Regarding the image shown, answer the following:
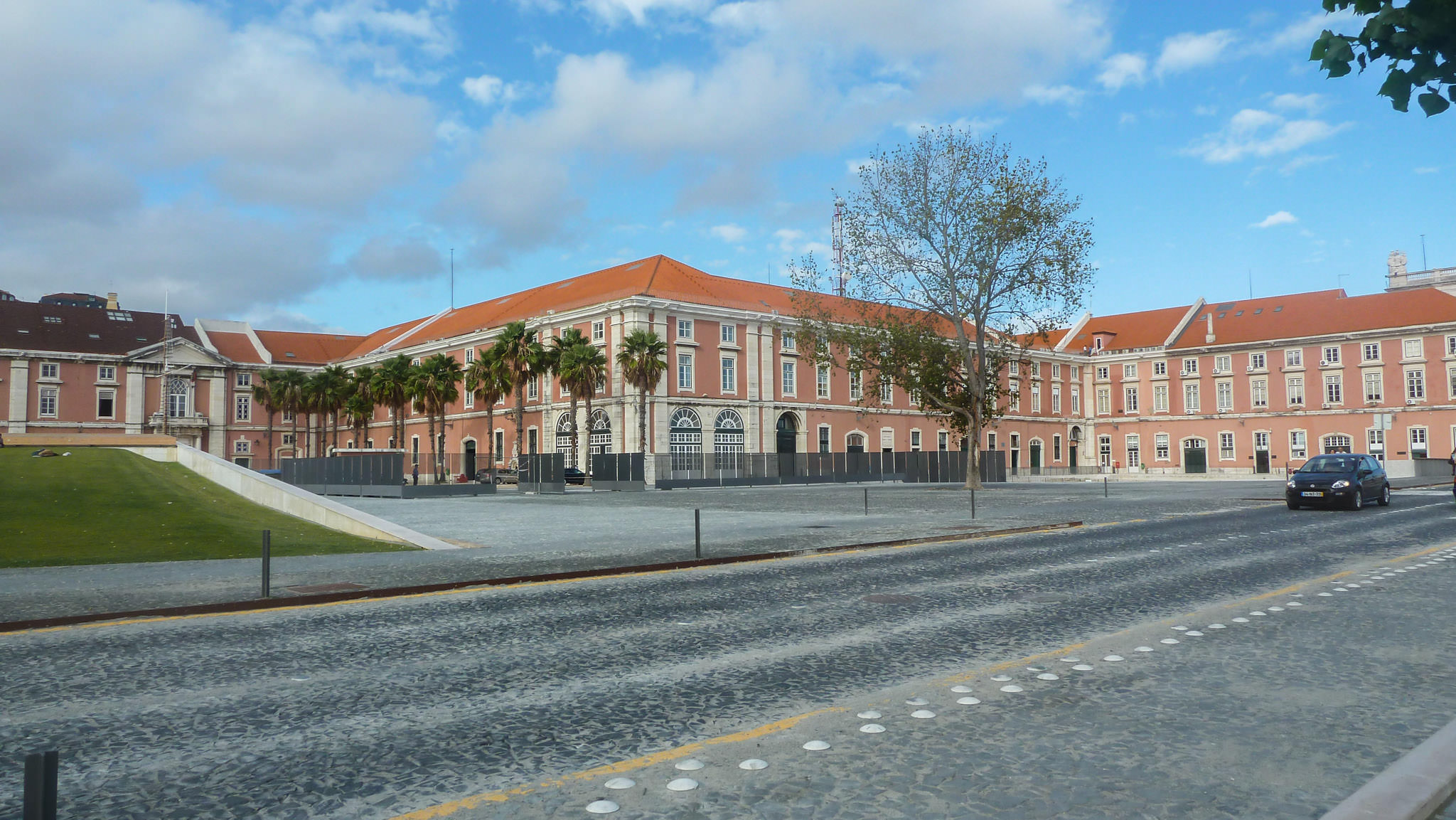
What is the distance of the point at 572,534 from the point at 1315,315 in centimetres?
7872

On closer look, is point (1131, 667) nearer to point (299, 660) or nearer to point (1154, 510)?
point (299, 660)

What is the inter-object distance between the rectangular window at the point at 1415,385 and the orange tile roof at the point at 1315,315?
3.72m

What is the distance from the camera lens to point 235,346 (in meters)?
84.2

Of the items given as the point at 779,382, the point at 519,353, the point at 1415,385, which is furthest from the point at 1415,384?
the point at 519,353

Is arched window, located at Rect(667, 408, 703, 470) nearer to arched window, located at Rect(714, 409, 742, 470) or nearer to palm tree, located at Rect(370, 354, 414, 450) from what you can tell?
arched window, located at Rect(714, 409, 742, 470)

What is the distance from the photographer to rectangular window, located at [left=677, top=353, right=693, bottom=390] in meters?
58.6

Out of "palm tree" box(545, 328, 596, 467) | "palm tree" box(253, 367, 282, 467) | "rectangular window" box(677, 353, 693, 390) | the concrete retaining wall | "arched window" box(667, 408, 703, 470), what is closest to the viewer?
the concrete retaining wall

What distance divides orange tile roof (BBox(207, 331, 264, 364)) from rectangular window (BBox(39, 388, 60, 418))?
12.5 metres

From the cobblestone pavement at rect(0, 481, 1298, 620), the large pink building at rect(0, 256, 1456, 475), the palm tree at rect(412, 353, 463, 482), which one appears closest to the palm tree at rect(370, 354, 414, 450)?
the palm tree at rect(412, 353, 463, 482)

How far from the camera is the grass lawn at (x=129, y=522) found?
14.6 meters

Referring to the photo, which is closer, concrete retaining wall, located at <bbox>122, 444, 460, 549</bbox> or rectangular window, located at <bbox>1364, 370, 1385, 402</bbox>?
concrete retaining wall, located at <bbox>122, 444, 460, 549</bbox>

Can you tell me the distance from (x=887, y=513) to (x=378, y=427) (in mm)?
69161

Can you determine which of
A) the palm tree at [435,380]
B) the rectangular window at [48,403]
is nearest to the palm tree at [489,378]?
the palm tree at [435,380]

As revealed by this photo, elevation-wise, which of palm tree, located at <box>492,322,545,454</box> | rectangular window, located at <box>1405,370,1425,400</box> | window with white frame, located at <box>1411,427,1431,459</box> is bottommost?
window with white frame, located at <box>1411,427,1431,459</box>
